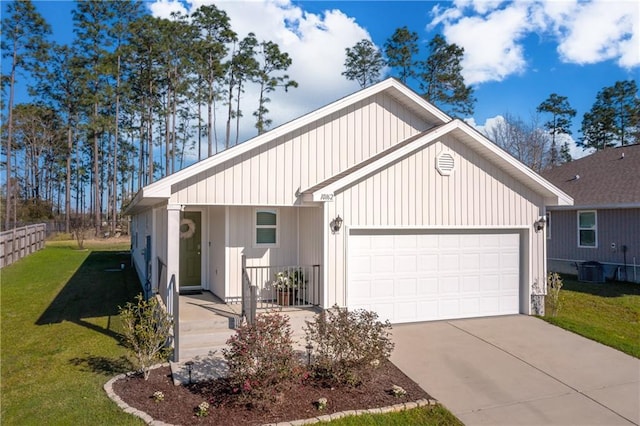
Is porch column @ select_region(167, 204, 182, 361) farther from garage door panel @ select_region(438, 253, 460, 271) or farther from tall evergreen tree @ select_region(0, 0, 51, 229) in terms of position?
tall evergreen tree @ select_region(0, 0, 51, 229)

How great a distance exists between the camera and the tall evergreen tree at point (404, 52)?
33156 millimetres

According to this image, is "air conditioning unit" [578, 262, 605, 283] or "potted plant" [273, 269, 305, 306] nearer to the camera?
"potted plant" [273, 269, 305, 306]

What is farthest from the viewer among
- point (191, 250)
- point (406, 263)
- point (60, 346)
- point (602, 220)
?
point (602, 220)

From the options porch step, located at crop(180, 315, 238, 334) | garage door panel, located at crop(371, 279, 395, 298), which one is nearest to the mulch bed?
porch step, located at crop(180, 315, 238, 334)

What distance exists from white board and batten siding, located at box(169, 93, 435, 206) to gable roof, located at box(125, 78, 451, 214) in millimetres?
192

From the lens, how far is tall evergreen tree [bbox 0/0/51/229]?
3403 centimetres

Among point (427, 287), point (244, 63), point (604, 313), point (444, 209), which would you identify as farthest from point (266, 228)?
point (244, 63)

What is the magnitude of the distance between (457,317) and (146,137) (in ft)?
142

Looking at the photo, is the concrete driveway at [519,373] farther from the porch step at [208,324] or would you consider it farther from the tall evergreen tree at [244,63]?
the tall evergreen tree at [244,63]

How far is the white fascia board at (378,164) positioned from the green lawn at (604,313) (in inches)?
195

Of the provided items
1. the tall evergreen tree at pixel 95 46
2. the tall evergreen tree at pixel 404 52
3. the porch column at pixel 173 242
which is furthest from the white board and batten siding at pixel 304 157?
the tall evergreen tree at pixel 95 46

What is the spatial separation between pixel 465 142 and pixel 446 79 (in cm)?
2546

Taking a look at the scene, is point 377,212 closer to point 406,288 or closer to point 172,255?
point 406,288

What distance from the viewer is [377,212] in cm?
882
